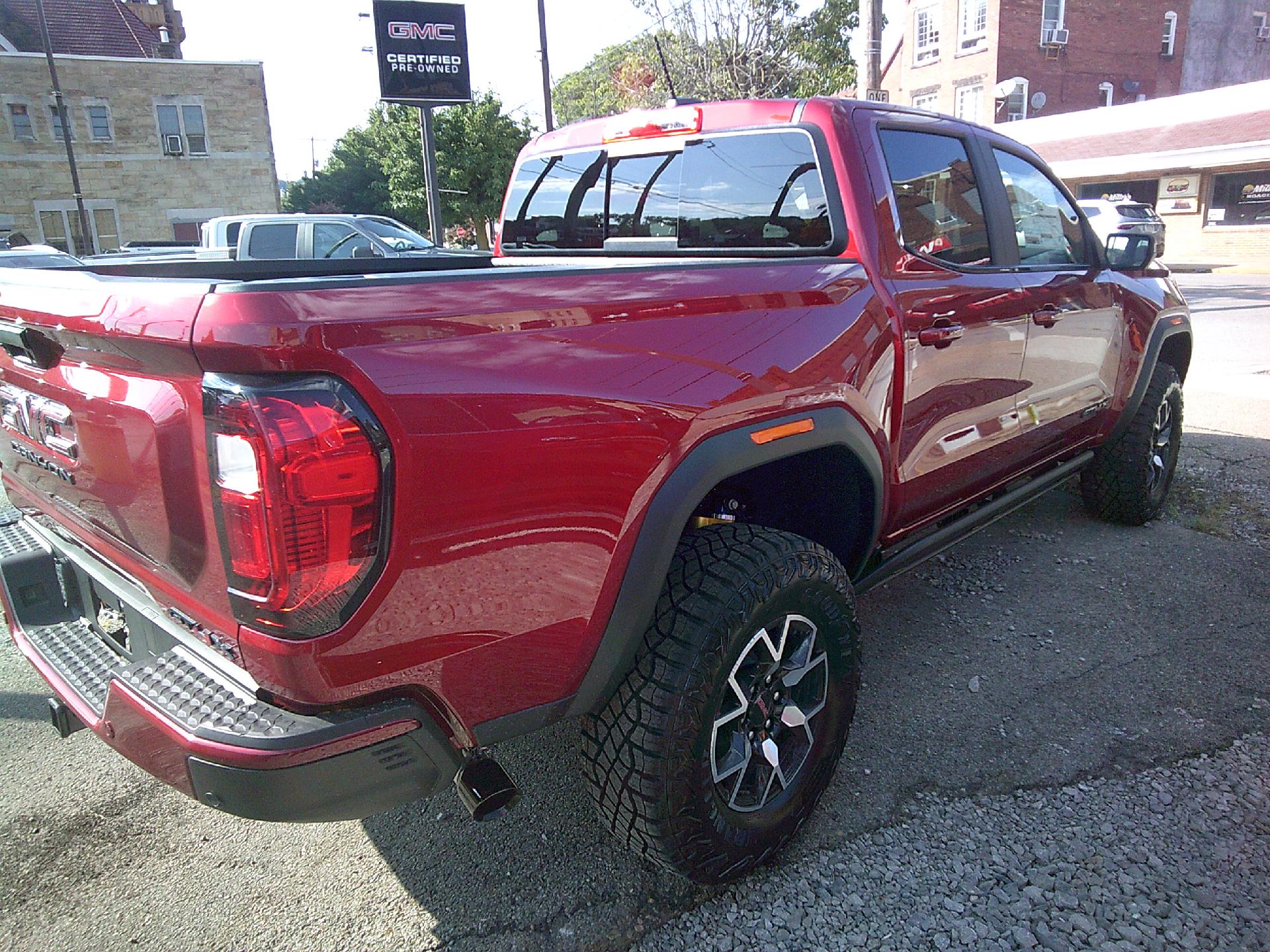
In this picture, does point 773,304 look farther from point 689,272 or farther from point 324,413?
point 324,413

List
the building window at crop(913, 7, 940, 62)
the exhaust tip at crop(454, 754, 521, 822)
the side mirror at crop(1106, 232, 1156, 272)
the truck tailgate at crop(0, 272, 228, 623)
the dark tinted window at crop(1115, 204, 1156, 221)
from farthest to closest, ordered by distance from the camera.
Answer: the building window at crop(913, 7, 940, 62), the dark tinted window at crop(1115, 204, 1156, 221), the side mirror at crop(1106, 232, 1156, 272), the exhaust tip at crop(454, 754, 521, 822), the truck tailgate at crop(0, 272, 228, 623)

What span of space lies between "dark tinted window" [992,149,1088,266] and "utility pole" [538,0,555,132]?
14.8 metres

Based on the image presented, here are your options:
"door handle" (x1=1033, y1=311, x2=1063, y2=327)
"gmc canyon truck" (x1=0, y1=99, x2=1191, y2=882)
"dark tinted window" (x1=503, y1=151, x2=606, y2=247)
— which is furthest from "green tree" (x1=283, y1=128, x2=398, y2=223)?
"gmc canyon truck" (x1=0, y1=99, x2=1191, y2=882)

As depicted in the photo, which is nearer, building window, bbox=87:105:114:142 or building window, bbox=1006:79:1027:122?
building window, bbox=1006:79:1027:122

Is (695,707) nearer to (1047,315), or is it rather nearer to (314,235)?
(1047,315)

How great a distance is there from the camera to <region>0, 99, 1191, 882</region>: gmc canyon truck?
4.84ft

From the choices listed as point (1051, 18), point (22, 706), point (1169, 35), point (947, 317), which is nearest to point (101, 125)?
point (1051, 18)

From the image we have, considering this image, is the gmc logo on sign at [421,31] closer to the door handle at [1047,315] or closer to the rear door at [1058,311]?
the rear door at [1058,311]

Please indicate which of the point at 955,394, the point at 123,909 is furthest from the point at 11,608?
the point at 955,394

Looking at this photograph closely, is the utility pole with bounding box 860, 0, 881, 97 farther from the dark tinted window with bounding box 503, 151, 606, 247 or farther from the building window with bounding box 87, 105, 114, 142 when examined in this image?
the building window with bounding box 87, 105, 114, 142

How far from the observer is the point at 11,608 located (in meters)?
2.26

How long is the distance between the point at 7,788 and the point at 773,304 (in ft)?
8.77

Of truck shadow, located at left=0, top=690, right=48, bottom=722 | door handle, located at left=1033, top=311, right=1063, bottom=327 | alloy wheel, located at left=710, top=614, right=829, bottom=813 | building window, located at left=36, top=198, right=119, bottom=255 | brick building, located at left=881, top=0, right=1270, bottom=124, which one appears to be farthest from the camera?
building window, located at left=36, top=198, right=119, bottom=255

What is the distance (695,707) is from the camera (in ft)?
6.38
